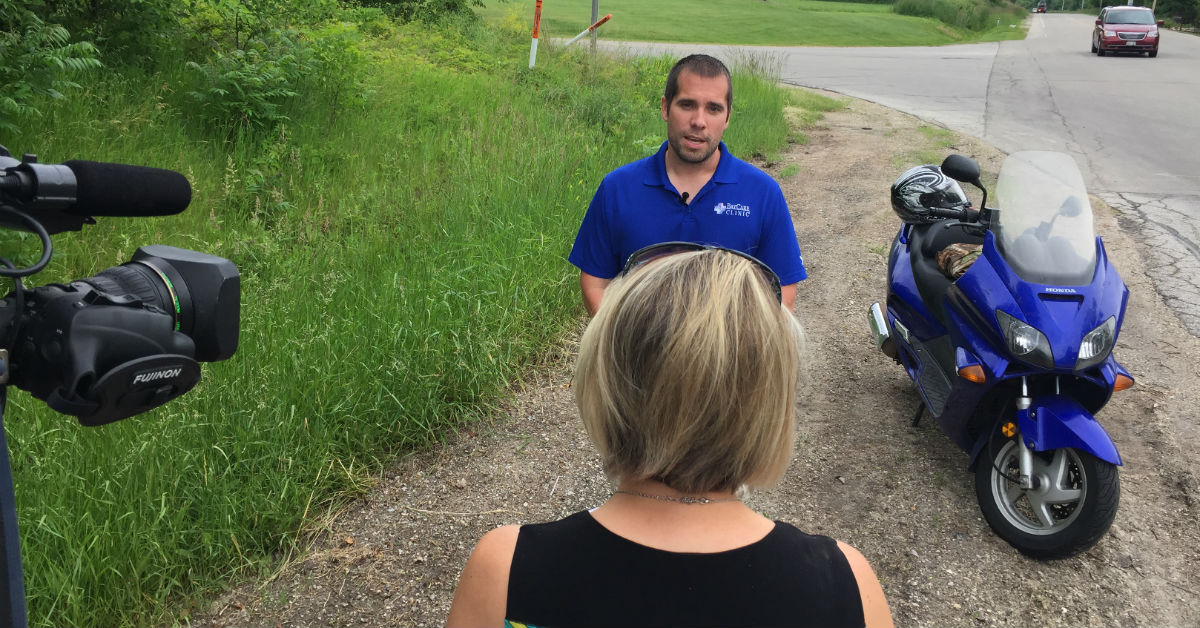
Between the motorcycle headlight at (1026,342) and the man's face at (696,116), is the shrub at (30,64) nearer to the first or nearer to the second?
the man's face at (696,116)

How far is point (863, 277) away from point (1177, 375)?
2.22m

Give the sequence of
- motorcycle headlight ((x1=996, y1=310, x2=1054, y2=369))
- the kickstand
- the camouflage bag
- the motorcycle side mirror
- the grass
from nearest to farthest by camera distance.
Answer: motorcycle headlight ((x1=996, y1=310, x2=1054, y2=369)), the motorcycle side mirror, the camouflage bag, the kickstand, the grass

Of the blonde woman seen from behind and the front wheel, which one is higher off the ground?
the blonde woman seen from behind

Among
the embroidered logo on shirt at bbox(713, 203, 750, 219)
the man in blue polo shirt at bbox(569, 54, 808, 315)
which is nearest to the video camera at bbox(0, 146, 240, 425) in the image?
the man in blue polo shirt at bbox(569, 54, 808, 315)

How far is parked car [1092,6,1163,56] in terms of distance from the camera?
1013 inches

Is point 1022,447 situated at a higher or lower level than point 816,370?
higher

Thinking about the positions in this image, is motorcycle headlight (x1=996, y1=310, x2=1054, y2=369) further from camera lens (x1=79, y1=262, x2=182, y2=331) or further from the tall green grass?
camera lens (x1=79, y1=262, x2=182, y2=331)

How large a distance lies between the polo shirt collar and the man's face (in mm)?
60

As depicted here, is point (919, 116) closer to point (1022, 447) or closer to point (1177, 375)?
point (1177, 375)

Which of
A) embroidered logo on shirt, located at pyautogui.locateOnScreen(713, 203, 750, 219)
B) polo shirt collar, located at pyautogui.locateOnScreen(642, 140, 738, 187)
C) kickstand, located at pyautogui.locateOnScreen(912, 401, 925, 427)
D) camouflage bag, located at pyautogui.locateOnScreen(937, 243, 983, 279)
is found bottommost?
kickstand, located at pyautogui.locateOnScreen(912, 401, 925, 427)

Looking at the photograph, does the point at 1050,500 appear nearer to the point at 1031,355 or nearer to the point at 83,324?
the point at 1031,355

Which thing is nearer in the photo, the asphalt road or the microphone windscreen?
the microphone windscreen

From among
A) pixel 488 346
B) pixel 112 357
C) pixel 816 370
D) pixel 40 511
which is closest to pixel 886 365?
pixel 816 370

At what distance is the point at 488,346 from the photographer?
15.3 ft
